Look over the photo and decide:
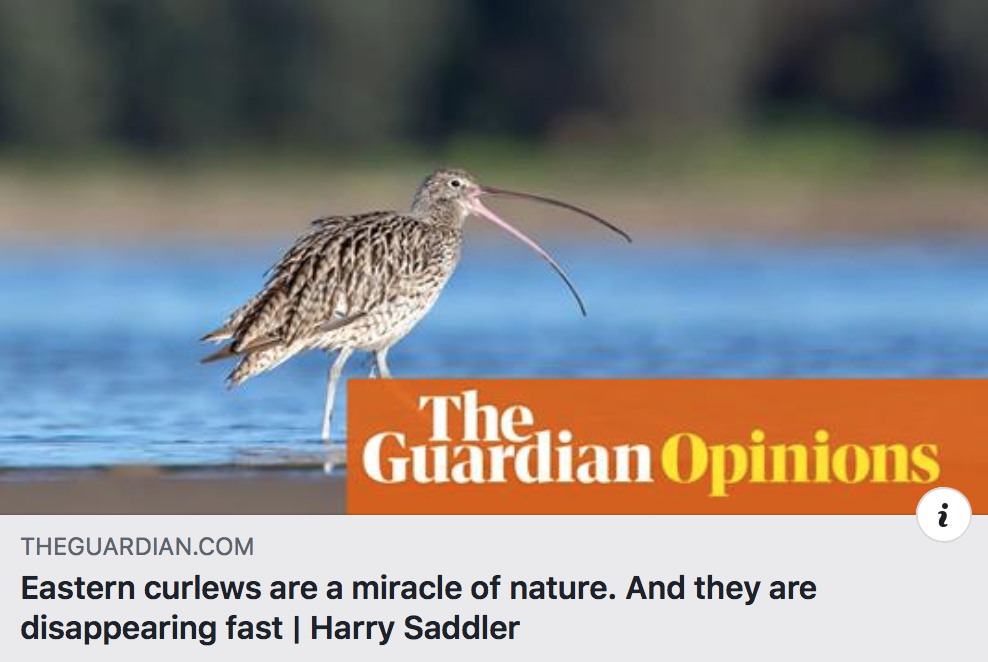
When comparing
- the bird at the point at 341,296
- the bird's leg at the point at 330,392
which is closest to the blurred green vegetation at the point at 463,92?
the bird at the point at 341,296

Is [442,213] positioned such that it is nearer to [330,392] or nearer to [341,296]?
[341,296]

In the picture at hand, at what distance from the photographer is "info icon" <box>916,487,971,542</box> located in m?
8.80

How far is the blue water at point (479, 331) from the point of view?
12695 millimetres

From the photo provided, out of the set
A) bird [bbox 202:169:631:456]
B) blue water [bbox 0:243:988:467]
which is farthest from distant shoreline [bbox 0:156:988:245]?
bird [bbox 202:169:631:456]

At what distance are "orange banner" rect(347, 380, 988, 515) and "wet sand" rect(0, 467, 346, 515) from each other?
0.17 meters

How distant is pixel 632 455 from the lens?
1070cm

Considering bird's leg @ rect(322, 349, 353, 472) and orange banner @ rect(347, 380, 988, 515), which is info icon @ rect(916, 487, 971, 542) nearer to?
orange banner @ rect(347, 380, 988, 515)

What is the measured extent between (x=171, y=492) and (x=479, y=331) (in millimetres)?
9121

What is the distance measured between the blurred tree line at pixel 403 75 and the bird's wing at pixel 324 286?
2739 centimetres

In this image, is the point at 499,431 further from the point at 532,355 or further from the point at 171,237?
the point at 171,237

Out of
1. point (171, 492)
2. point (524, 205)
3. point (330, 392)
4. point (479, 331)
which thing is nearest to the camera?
point (171, 492)
